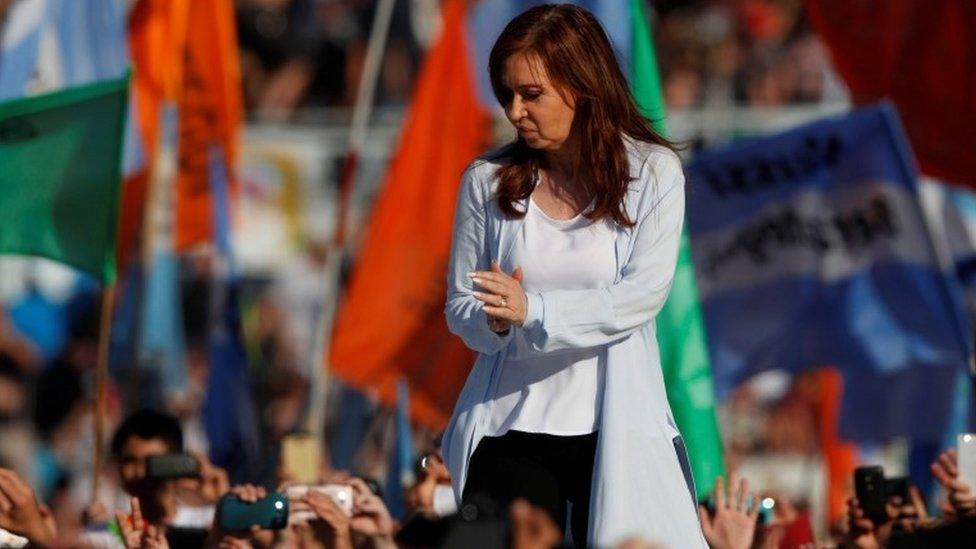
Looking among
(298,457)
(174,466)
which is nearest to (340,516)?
(174,466)

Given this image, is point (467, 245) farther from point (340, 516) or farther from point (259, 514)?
point (340, 516)

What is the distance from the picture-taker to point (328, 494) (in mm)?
6484

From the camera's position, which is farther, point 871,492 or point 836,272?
point 836,272

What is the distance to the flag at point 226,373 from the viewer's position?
11766 mm

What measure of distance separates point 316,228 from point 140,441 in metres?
9.74

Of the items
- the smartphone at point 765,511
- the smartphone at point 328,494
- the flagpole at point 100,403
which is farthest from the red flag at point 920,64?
the smartphone at point 328,494

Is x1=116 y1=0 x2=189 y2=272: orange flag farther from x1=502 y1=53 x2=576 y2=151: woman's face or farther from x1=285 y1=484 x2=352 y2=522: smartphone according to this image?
x1=502 y1=53 x2=576 y2=151: woman's face

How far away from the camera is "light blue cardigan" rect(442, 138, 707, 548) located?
17.5 feet

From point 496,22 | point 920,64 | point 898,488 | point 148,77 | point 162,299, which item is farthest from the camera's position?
point 162,299

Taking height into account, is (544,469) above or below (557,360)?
below

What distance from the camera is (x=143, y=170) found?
1270 centimetres

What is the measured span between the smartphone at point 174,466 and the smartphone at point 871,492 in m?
1.69

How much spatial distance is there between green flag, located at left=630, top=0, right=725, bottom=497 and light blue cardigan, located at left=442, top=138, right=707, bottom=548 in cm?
220

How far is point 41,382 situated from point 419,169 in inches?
184
